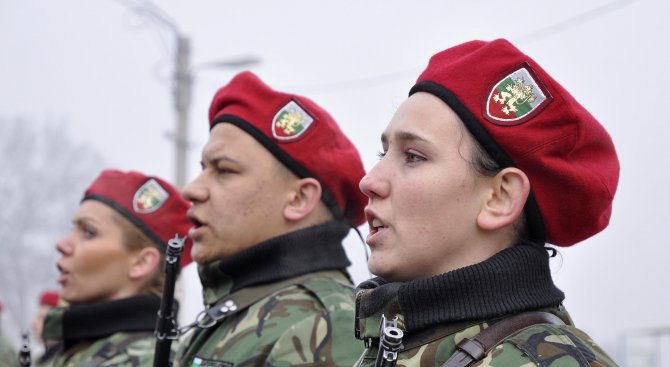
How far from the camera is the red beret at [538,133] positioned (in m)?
2.62

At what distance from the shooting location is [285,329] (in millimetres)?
3744

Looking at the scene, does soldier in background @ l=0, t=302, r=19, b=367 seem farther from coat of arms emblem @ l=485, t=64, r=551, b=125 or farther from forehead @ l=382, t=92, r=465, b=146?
coat of arms emblem @ l=485, t=64, r=551, b=125

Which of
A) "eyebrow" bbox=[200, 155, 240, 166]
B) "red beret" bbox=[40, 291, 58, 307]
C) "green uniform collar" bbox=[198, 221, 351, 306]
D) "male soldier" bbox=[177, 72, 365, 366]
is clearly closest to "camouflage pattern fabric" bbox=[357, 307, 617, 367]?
"male soldier" bbox=[177, 72, 365, 366]

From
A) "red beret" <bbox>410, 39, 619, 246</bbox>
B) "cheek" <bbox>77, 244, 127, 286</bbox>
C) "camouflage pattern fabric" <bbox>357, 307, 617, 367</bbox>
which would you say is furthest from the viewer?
"cheek" <bbox>77, 244, 127, 286</bbox>

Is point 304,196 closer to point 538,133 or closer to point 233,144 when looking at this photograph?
point 233,144

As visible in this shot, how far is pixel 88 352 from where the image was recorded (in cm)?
509

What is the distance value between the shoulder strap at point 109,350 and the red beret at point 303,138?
134 cm

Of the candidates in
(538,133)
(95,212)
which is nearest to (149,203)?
(95,212)

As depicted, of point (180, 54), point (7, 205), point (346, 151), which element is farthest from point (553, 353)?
point (7, 205)

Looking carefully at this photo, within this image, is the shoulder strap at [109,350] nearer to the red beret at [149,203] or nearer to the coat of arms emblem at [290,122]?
the red beret at [149,203]

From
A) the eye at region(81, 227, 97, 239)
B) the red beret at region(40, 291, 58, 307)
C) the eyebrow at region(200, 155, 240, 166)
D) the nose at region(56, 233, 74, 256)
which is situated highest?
the eyebrow at region(200, 155, 240, 166)

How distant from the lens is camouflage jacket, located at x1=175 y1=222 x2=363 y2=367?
11.9 feet

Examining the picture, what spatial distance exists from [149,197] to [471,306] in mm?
3296

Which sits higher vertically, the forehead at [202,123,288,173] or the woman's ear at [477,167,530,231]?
the woman's ear at [477,167,530,231]
